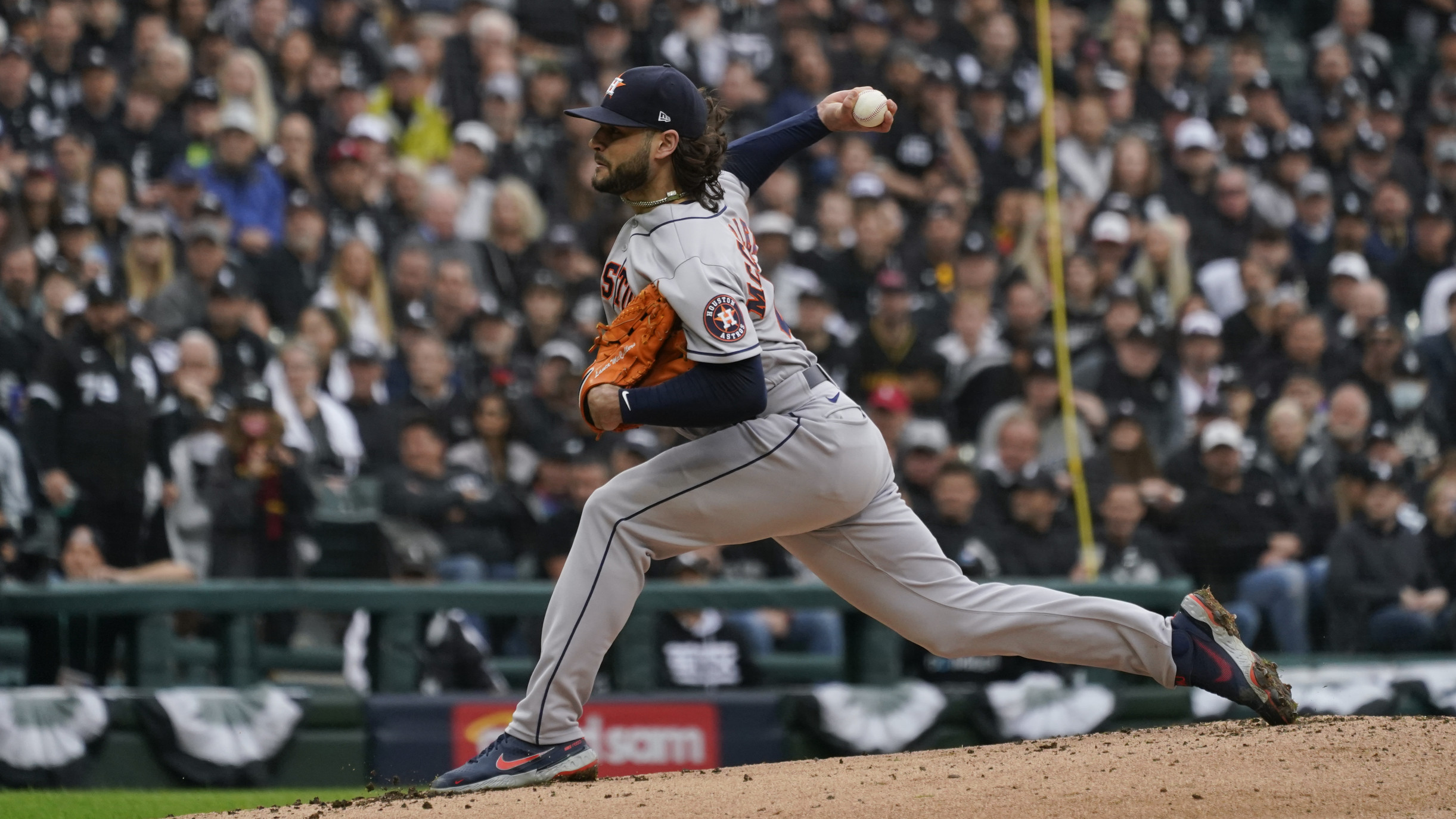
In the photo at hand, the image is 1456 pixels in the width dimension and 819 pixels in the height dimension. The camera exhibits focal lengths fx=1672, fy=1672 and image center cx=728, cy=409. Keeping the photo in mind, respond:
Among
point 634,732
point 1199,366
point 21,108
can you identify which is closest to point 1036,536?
point 1199,366

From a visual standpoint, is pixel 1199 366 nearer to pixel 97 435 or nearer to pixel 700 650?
pixel 700 650

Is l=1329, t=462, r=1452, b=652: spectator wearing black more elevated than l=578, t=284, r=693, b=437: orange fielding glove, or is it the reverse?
l=578, t=284, r=693, b=437: orange fielding glove

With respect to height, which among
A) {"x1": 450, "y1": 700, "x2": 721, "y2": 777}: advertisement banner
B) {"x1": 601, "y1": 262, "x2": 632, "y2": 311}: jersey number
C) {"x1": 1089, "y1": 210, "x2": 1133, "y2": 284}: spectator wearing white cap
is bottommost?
{"x1": 450, "y1": 700, "x2": 721, "y2": 777}: advertisement banner

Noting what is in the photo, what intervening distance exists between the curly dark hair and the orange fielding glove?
0.28m

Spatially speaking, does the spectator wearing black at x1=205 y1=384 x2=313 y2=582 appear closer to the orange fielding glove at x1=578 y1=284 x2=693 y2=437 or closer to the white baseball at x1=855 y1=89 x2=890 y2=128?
the orange fielding glove at x1=578 y1=284 x2=693 y2=437

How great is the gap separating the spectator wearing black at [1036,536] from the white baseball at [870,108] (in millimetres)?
3454

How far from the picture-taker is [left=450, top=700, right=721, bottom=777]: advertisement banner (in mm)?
6070

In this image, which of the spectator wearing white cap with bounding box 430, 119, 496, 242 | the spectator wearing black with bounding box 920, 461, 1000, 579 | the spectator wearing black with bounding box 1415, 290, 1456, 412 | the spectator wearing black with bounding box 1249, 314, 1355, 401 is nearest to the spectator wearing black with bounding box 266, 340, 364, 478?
the spectator wearing white cap with bounding box 430, 119, 496, 242

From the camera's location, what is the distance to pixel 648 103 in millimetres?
3564

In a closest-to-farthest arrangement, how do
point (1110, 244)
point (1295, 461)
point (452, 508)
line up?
point (452, 508) → point (1295, 461) → point (1110, 244)

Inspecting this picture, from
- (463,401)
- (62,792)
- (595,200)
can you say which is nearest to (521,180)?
(595,200)

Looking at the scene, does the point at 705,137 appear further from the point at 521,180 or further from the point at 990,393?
the point at 521,180

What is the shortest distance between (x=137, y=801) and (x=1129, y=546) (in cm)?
411

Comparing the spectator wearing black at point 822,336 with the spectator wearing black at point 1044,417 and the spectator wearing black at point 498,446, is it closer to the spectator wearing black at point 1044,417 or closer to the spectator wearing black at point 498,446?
the spectator wearing black at point 1044,417
